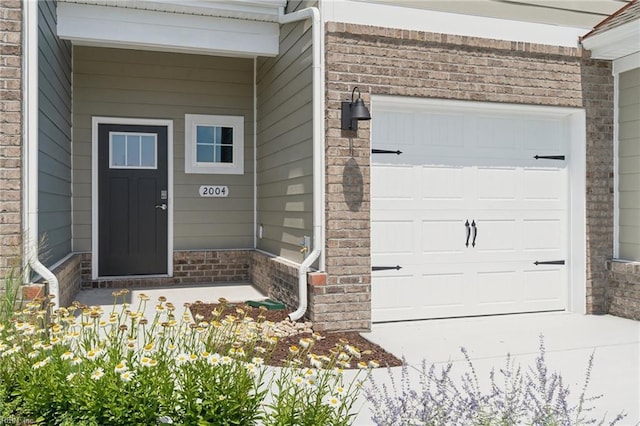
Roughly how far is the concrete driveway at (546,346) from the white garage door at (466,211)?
30cm

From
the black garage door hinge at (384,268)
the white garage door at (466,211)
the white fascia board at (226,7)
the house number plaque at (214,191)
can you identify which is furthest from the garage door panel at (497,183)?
the house number plaque at (214,191)

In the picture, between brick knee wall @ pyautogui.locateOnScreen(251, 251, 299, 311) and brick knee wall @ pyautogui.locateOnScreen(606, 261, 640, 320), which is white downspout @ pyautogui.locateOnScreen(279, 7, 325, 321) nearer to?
brick knee wall @ pyautogui.locateOnScreen(251, 251, 299, 311)

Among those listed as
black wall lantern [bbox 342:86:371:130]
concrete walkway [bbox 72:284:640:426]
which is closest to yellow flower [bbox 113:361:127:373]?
concrete walkway [bbox 72:284:640:426]

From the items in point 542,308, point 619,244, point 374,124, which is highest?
point 374,124

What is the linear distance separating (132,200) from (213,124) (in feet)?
5.14

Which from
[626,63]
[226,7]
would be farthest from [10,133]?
[626,63]

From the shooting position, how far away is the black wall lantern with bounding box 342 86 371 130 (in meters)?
Result: 5.17

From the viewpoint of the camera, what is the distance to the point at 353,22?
18.0ft

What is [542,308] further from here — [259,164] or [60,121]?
[60,121]

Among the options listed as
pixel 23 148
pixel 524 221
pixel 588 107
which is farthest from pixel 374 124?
pixel 23 148

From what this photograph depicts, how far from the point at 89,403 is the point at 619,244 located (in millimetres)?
6032

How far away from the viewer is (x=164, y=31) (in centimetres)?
642

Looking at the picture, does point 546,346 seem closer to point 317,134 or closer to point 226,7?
point 317,134

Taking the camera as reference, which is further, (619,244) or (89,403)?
(619,244)
